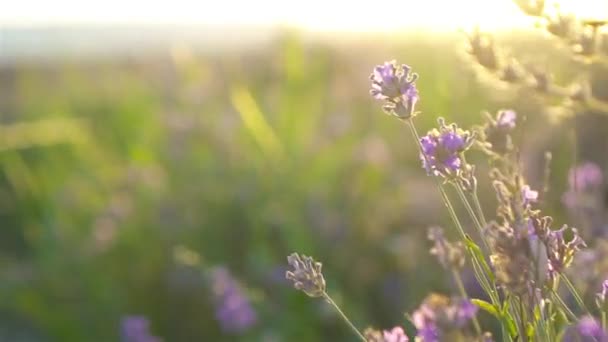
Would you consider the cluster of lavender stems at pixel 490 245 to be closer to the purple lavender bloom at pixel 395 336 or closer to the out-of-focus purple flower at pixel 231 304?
the purple lavender bloom at pixel 395 336

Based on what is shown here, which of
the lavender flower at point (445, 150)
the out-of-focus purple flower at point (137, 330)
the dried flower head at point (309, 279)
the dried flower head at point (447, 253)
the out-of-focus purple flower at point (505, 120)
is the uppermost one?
the out-of-focus purple flower at point (137, 330)

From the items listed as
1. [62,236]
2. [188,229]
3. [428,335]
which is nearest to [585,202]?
[428,335]

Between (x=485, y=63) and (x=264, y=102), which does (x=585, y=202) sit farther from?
(x=264, y=102)

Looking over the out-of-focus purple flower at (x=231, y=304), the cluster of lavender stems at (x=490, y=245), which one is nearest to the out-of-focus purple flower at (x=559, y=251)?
the cluster of lavender stems at (x=490, y=245)

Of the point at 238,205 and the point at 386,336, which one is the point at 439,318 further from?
the point at 238,205

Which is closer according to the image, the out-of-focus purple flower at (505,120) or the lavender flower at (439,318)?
the lavender flower at (439,318)

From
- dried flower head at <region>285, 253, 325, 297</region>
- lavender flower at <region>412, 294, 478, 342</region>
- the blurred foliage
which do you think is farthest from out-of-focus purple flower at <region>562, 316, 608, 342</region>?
the blurred foliage

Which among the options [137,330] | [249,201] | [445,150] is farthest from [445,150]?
[249,201]

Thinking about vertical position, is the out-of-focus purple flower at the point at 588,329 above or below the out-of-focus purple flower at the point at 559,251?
below
